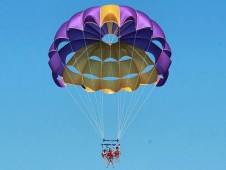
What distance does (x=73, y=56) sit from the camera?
50469 mm

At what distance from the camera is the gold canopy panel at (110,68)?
165ft

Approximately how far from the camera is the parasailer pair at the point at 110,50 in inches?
1868

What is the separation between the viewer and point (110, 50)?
165ft

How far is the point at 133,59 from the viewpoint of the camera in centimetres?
5059

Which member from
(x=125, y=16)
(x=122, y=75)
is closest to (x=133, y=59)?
(x=122, y=75)

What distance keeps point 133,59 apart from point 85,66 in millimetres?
2845

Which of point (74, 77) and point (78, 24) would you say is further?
point (74, 77)

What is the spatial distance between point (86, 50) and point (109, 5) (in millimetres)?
3705

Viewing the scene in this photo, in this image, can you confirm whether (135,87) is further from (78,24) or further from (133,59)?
(78,24)

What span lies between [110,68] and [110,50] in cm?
119

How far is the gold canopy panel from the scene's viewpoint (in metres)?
50.2

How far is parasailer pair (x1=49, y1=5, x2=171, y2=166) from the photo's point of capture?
47438 millimetres

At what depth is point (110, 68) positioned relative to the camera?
50.9 metres

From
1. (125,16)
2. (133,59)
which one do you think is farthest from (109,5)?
(133,59)
